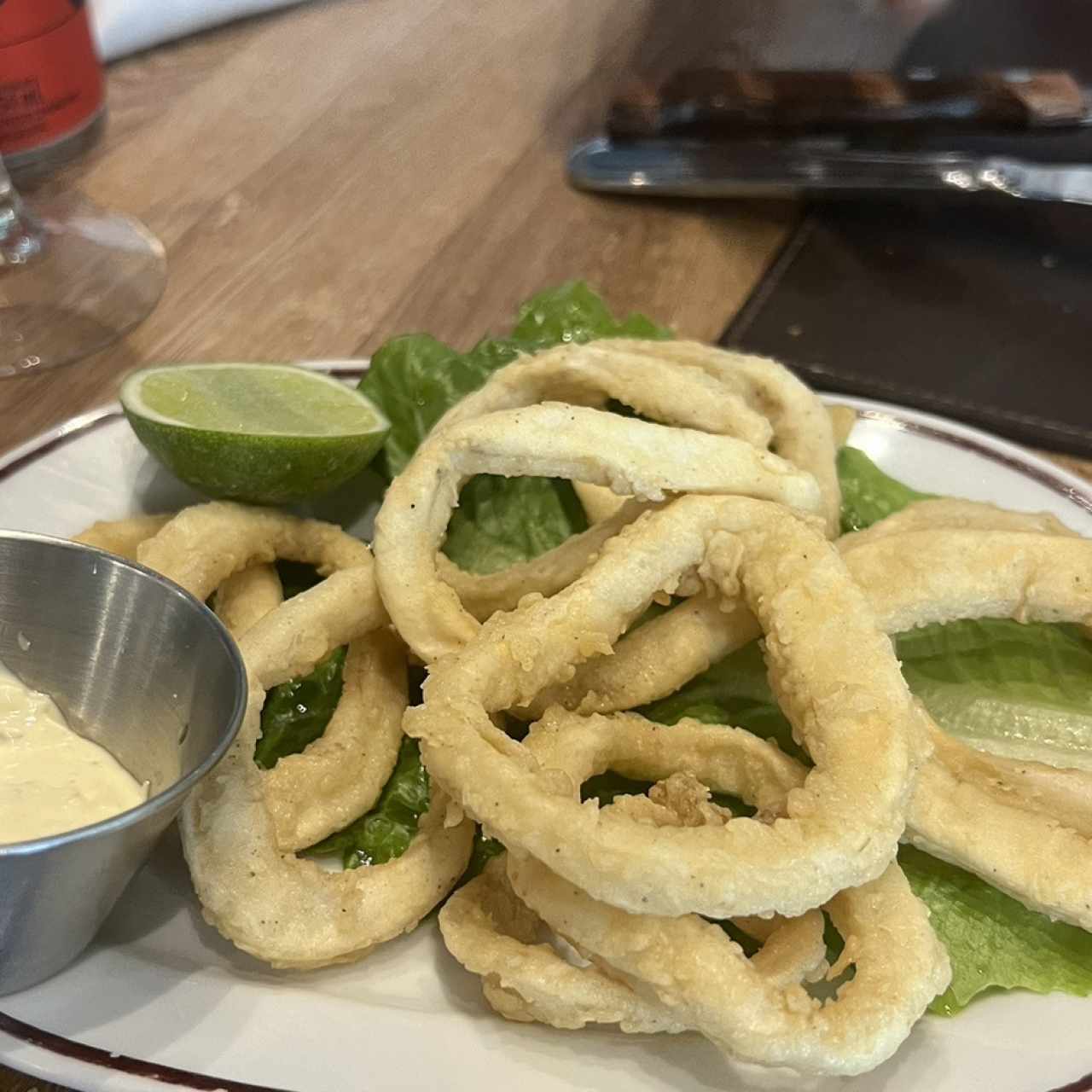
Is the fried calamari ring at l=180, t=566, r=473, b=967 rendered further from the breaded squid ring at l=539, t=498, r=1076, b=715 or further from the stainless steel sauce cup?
the breaded squid ring at l=539, t=498, r=1076, b=715

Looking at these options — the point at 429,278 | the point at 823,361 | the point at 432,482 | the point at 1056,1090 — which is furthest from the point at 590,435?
the point at 429,278

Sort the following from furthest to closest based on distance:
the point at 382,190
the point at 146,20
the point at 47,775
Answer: the point at 146,20 → the point at 382,190 → the point at 47,775

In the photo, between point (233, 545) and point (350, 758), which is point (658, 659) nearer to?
point (350, 758)

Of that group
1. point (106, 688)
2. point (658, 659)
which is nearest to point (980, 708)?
point (658, 659)

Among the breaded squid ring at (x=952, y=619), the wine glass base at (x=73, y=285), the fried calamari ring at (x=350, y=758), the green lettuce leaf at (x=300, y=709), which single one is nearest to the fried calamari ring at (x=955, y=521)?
the breaded squid ring at (x=952, y=619)

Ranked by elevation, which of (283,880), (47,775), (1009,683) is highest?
(47,775)

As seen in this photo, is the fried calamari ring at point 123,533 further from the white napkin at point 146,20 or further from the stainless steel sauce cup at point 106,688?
the white napkin at point 146,20

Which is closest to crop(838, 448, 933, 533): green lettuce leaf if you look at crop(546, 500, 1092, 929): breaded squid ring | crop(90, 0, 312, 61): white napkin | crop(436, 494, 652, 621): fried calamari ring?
crop(546, 500, 1092, 929): breaded squid ring
